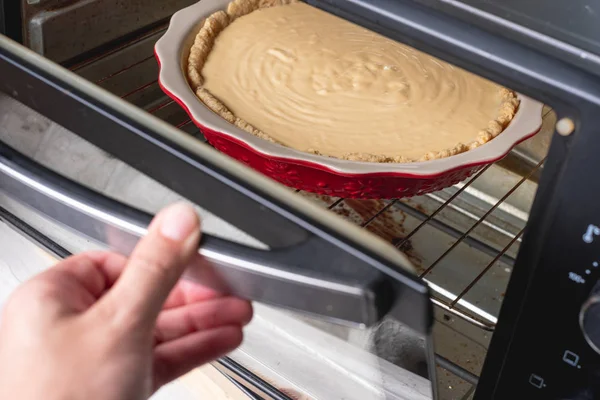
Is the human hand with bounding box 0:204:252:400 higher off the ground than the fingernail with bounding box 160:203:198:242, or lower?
lower

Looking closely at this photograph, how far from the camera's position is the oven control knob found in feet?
1.40

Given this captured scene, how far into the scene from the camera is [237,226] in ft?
1.46

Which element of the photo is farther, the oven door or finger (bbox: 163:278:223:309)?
finger (bbox: 163:278:223:309)

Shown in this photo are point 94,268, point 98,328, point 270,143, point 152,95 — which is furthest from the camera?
point 152,95

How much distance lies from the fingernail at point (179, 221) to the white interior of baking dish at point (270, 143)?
0.67ft

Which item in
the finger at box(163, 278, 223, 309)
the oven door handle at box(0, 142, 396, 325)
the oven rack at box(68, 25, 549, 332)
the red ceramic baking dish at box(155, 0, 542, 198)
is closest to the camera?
the oven door handle at box(0, 142, 396, 325)

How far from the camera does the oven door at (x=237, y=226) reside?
0.40m

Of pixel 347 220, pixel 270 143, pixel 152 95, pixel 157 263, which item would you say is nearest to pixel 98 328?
pixel 157 263

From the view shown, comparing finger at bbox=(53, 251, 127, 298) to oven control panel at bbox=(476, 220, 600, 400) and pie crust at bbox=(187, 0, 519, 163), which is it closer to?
pie crust at bbox=(187, 0, 519, 163)

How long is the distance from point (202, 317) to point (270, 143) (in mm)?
182

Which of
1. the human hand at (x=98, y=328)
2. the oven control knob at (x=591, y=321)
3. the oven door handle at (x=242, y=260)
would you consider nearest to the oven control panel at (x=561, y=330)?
the oven control knob at (x=591, y=321)

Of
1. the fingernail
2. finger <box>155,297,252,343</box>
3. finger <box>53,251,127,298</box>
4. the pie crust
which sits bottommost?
finger <box>155,297,252,343</box>

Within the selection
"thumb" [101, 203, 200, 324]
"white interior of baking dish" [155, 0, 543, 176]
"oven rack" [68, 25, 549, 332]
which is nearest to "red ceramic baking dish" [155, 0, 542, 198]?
"white interior of baking dish" [155, 0, 543, 176]

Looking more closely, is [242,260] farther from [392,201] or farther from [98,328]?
[392,201]
